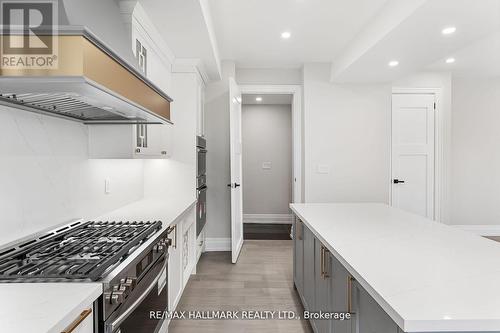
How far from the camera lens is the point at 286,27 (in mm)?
3295

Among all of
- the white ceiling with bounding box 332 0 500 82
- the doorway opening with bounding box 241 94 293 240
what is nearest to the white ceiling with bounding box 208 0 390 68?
the white ceiling with bounding box 332 0 500 82

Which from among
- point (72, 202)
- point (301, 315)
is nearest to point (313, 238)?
point (301, 315)

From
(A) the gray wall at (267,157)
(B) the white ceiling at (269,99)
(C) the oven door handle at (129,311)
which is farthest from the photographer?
(A) the gray wall at (267,157)

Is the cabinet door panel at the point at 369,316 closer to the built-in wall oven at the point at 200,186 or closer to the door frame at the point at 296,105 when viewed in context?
the built-in wall oven at the point at 200,186

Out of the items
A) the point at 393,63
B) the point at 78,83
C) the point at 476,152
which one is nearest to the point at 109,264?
the point at 78,83

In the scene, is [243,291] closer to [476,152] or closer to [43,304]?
[43,304]

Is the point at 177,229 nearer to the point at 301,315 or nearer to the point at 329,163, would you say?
the point at 301,315

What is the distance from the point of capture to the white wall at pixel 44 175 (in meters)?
1.42

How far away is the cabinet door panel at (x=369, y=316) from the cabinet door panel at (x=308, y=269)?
846mm

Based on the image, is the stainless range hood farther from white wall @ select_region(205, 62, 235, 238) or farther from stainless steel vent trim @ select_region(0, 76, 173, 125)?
white wall @ select_region(205, 62, 235, 238)

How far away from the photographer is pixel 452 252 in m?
1.43

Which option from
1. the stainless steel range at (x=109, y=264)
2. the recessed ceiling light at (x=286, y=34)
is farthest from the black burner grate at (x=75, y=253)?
the recessed ceiling light at (x=286, y=34)

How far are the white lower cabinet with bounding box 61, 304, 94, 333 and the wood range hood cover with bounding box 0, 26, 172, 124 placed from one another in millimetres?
744

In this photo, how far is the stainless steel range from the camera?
1137mm
